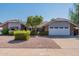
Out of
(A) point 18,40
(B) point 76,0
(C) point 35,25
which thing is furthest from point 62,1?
(C) point 35,25

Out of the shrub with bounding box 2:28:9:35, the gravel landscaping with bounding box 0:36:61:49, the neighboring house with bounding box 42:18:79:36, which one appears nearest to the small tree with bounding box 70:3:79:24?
the neighboring house with bounding box 42:18:79:36

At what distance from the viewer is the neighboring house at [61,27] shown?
2155 cm

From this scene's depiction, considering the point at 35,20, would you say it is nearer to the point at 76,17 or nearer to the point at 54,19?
the point at 54,19

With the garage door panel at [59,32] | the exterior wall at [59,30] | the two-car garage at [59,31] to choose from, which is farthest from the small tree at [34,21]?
the garage door panel at [59,32]

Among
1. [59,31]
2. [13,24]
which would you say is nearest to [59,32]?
[59,31]

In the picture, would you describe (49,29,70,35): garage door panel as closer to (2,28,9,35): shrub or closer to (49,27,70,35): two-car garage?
(49,27,70,35): two-car garage

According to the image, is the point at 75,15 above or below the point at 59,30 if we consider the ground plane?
above

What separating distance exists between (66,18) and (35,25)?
12.5ft

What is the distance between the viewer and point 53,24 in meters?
22.0

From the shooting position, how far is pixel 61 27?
21.8 m

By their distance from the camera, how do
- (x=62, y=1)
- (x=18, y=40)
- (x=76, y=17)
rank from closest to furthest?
Answer: (x=62, y=1) < (x=18, y=40) < (x=76, y=17)

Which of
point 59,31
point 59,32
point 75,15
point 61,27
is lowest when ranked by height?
point 59,32

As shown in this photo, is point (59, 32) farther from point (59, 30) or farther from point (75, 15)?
point (75, 15)

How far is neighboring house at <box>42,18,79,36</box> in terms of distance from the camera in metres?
21.5
